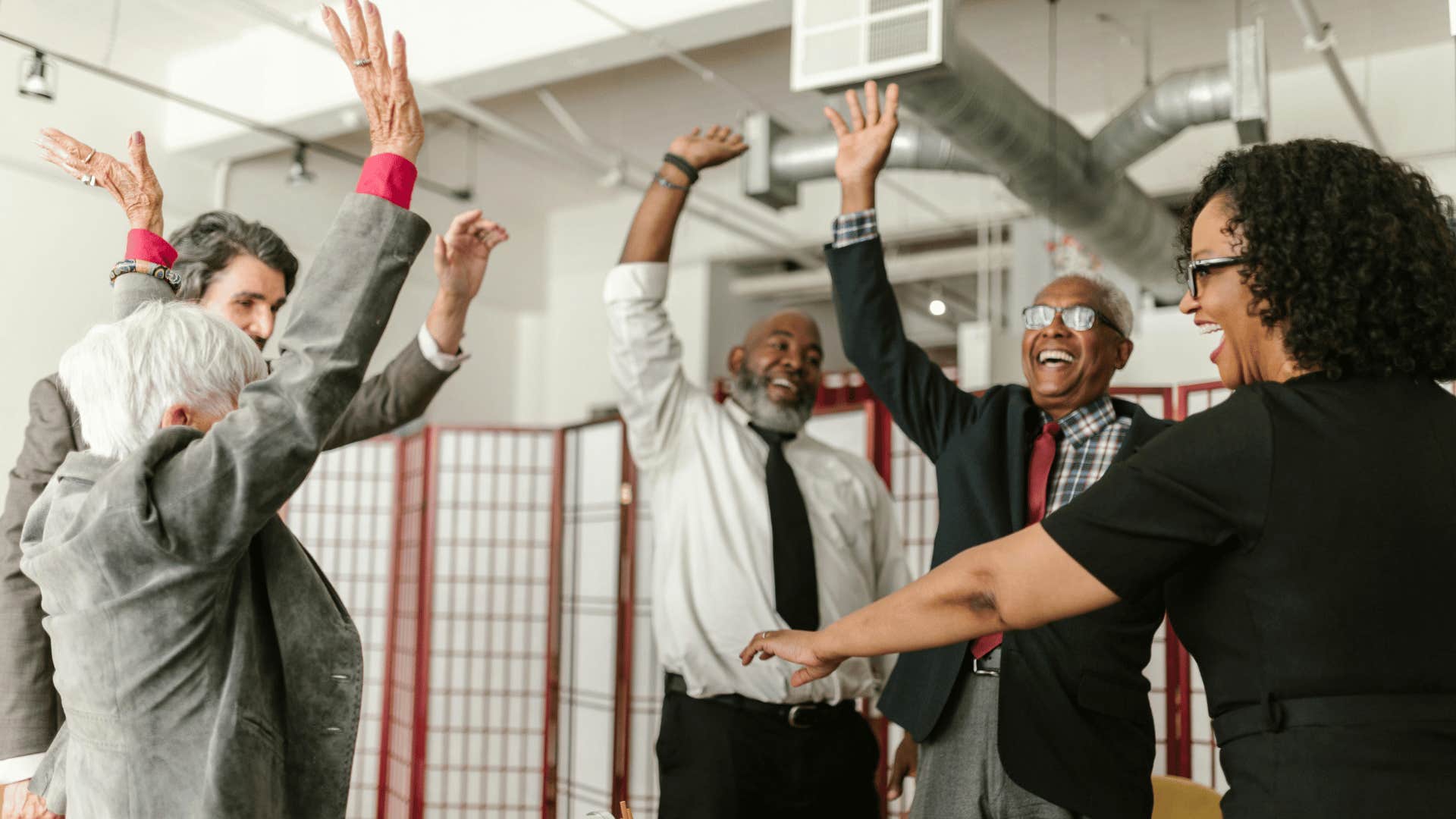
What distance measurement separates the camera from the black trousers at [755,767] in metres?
2.55

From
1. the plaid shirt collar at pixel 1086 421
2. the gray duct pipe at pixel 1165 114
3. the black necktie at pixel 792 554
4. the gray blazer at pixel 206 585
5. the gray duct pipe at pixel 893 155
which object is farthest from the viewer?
the gray duct pipe at pixel 893 155

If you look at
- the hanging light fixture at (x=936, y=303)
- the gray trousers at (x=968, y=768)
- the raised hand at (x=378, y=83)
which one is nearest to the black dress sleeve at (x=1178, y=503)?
the gray trousers at (x=968, y=768)

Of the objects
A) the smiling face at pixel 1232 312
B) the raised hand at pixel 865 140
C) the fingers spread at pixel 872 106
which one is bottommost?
the smiling face at pixel 1232 312

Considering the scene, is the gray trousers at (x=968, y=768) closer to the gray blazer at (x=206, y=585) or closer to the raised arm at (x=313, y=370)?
the gray blazer at (x=206, y=585)

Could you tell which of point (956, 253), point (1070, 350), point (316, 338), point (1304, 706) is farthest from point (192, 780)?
point (956, 253)

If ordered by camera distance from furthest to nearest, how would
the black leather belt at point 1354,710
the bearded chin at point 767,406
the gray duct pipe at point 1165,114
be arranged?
the gray duct pipe at point 1165,114, the bearded chin at point 767,406, the black leather belt at point 1354,710

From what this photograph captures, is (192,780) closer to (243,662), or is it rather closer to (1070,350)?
(243,662)

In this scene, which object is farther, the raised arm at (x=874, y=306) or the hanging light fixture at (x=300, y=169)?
the hanging light fixture at (x=300, y=169)

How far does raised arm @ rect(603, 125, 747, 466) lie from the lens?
106 inches

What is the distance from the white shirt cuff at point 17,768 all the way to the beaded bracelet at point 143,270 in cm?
76

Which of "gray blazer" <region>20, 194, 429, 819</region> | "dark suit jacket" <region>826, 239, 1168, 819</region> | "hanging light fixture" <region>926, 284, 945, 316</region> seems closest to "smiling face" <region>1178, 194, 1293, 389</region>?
"dark suit jacket" <region>826, 239, 1168, 819</region>

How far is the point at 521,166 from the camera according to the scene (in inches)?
382

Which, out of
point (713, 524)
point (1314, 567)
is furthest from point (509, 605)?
point (1314, 567)

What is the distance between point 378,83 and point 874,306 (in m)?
1.10
